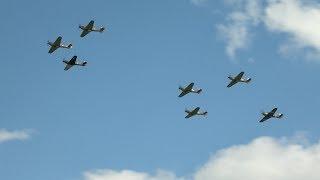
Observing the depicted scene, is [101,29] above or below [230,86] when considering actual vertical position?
above

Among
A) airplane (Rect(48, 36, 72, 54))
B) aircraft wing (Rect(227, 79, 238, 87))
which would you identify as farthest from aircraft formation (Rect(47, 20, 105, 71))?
aircraft wing (Rect(227, 79, 238, 87))

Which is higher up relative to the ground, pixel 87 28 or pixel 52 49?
pixel 87 28

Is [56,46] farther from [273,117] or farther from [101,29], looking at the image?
[273,117]

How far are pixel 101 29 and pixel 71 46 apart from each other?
7189 mm

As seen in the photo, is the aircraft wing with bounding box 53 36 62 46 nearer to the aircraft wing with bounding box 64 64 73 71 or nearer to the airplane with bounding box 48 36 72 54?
the airplane with bounding box 48 36 72 54

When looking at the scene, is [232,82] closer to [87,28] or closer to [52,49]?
[87,28]

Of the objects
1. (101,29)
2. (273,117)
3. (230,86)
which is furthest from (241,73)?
(101,29)

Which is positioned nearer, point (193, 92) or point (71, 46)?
point (71, 46)

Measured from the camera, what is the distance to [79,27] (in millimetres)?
136000

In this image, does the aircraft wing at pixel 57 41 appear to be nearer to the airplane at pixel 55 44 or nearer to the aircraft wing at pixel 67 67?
the airplane at pixel 55 44

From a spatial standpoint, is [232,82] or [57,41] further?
[232,82]

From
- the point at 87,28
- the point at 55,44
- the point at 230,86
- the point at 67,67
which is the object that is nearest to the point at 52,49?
the point at 55,44

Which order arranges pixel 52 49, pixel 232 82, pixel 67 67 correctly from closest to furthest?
pixel 52 49, pixel 67 67, pixel 232 82

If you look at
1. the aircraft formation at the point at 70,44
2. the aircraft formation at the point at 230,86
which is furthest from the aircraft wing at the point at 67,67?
the aircraft formation at the point at 230,86
